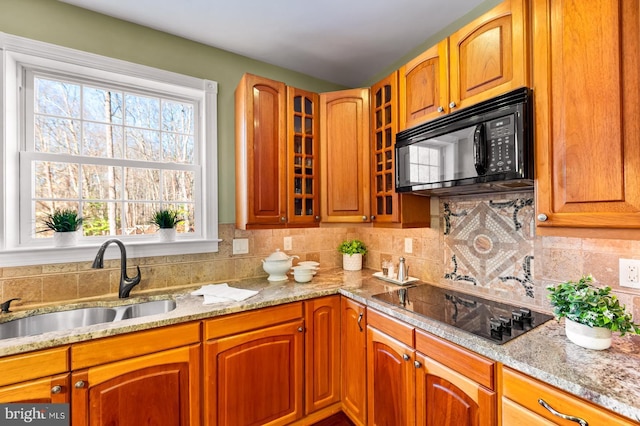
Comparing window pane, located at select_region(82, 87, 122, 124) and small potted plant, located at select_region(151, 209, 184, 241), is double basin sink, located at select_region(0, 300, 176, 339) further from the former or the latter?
window pane, located at select_region(82, 87, 122, 124)

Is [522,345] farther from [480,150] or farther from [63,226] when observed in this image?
[63,226]

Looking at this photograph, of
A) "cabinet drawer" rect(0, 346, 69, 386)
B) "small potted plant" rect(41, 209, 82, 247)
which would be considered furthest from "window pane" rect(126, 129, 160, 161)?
"cabinet drawer" rect(0, 346, 69, 386)

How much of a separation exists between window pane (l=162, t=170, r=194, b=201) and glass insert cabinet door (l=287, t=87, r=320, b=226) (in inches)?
29.7

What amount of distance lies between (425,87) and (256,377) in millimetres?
1951

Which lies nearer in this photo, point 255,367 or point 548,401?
point 548,401

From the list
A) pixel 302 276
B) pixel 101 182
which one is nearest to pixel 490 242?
pixel 302 276

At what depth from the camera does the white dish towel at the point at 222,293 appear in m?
1.67

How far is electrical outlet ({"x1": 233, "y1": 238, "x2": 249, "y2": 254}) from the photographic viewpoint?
222 cm

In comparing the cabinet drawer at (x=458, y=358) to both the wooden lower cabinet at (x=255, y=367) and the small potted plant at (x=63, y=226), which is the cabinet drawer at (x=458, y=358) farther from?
the small potted plant at (x=63, y=226)

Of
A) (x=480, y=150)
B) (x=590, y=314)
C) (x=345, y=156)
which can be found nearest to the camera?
(x=590, y=314)

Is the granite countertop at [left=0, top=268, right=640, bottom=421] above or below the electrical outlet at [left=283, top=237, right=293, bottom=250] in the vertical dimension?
below

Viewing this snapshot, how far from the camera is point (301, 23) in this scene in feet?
6.25

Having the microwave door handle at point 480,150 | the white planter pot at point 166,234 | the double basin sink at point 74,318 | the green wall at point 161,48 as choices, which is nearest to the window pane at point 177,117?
the green wall at point 161,48

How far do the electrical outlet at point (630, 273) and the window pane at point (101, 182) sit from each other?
2.75m
